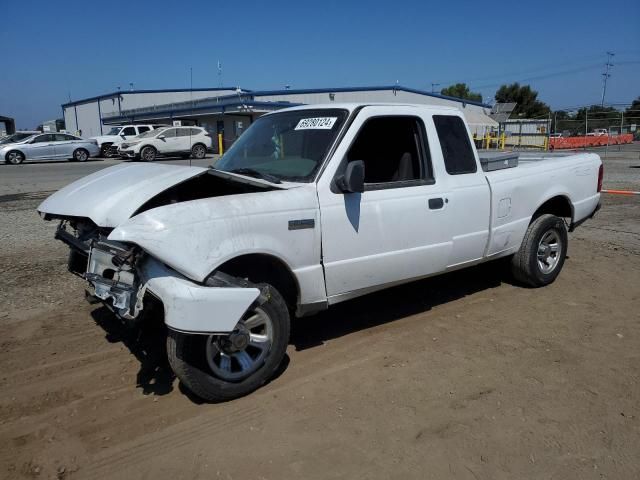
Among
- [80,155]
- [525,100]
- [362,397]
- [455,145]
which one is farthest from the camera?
[525,100]

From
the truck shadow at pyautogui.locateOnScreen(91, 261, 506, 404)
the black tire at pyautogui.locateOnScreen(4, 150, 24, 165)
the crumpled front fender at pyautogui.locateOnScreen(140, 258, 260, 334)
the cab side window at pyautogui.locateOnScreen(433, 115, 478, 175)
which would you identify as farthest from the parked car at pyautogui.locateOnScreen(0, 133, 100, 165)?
the crumpled front fender at pyautogui.locateOnScreen(140, 258, 260, 334)

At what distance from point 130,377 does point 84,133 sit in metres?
65.1

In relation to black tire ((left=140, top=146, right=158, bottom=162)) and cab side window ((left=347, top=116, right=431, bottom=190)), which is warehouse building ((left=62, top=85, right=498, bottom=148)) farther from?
cab side window ((left=347, top=116, right=431, bottom=190))

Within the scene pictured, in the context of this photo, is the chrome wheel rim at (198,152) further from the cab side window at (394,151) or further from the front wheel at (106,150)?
the cab side window at (394,151)

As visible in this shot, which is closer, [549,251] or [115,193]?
[115,193]

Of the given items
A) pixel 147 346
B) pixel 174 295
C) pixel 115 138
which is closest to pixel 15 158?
pixel 115 138

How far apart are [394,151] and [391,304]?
1607 millimetres

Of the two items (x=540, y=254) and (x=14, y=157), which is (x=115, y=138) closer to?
(x=14, y=157)

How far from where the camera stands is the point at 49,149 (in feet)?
86.4

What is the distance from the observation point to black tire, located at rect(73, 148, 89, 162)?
2694 cm

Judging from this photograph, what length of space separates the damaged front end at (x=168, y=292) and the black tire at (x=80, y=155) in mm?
26535

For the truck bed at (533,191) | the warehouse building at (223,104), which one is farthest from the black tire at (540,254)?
the warehouse building at (223,104)

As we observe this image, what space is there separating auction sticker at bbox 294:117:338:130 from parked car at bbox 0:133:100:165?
2596 cm

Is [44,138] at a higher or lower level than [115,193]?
higher
